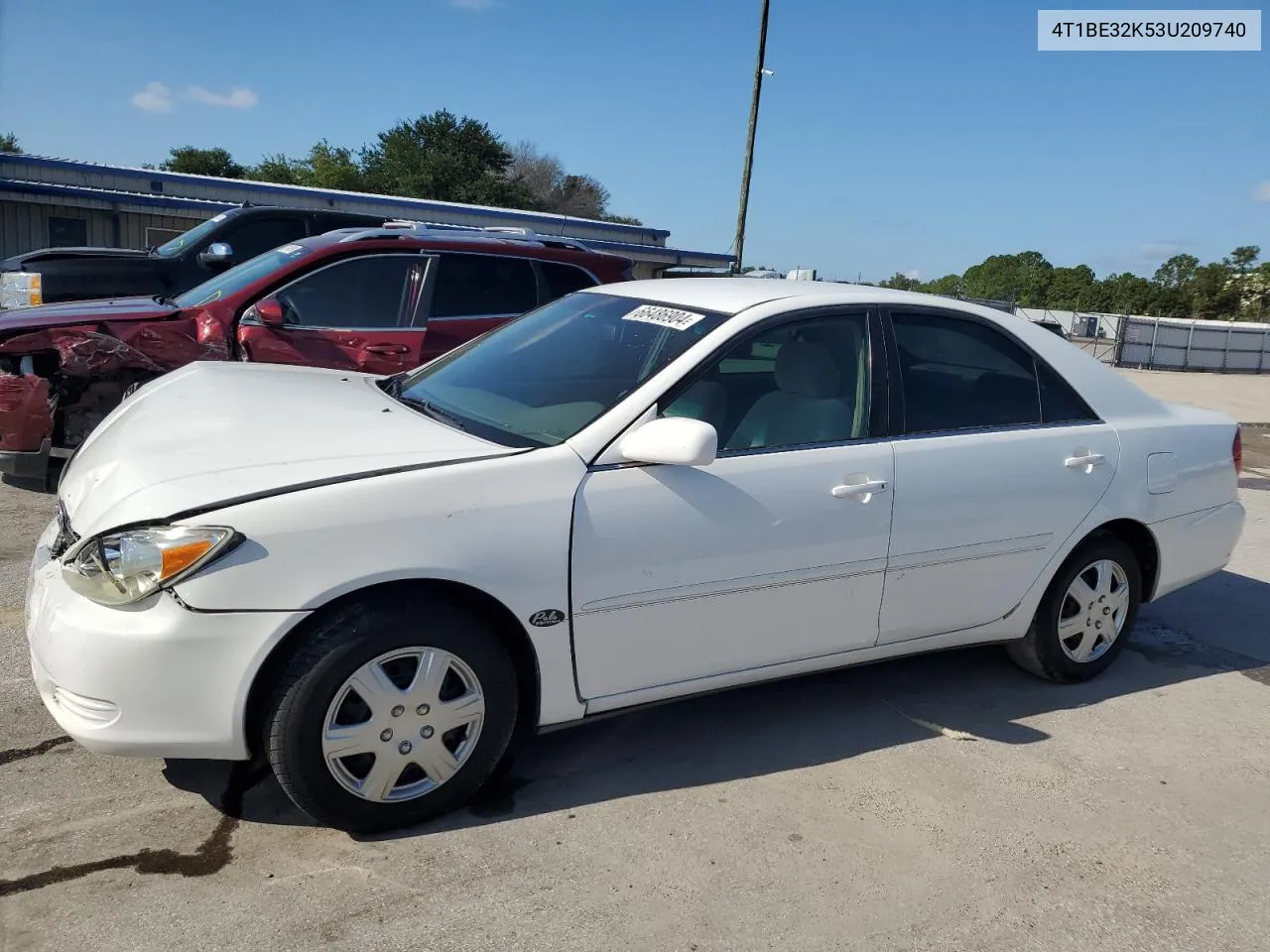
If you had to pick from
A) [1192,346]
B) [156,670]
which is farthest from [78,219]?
[1192,346]

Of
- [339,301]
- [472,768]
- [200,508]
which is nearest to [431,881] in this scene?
[472,768]

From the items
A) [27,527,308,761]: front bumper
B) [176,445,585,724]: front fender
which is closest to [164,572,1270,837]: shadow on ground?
[176,445,585,724]: front fender

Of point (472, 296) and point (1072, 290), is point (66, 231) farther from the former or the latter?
point (1072, 290)

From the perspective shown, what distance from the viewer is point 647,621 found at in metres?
3.13

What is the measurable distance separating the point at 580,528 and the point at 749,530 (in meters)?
0.59

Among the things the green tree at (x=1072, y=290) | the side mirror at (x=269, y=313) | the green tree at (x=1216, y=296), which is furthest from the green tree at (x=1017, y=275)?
the side mirror at (x=269, y=313)

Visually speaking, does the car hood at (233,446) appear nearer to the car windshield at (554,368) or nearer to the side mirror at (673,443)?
the car windshield at (554,368)

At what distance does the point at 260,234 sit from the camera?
1139cm

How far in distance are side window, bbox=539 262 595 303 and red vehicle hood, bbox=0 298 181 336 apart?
242 cm

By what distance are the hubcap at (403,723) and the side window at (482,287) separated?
4.27 m

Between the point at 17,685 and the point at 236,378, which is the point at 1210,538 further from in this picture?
the point at 17,685

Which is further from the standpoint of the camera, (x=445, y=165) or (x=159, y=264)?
(x=445, y=165)

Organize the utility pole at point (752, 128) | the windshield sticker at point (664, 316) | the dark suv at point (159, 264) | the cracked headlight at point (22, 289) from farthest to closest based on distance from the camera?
the utility pole at point (752, 128) < the dark suv at point (159, 264) < the cracked headlight at point (22, 289) < the windshield sticker at point (664, 316)

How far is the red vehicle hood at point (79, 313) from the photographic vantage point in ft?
18.7
